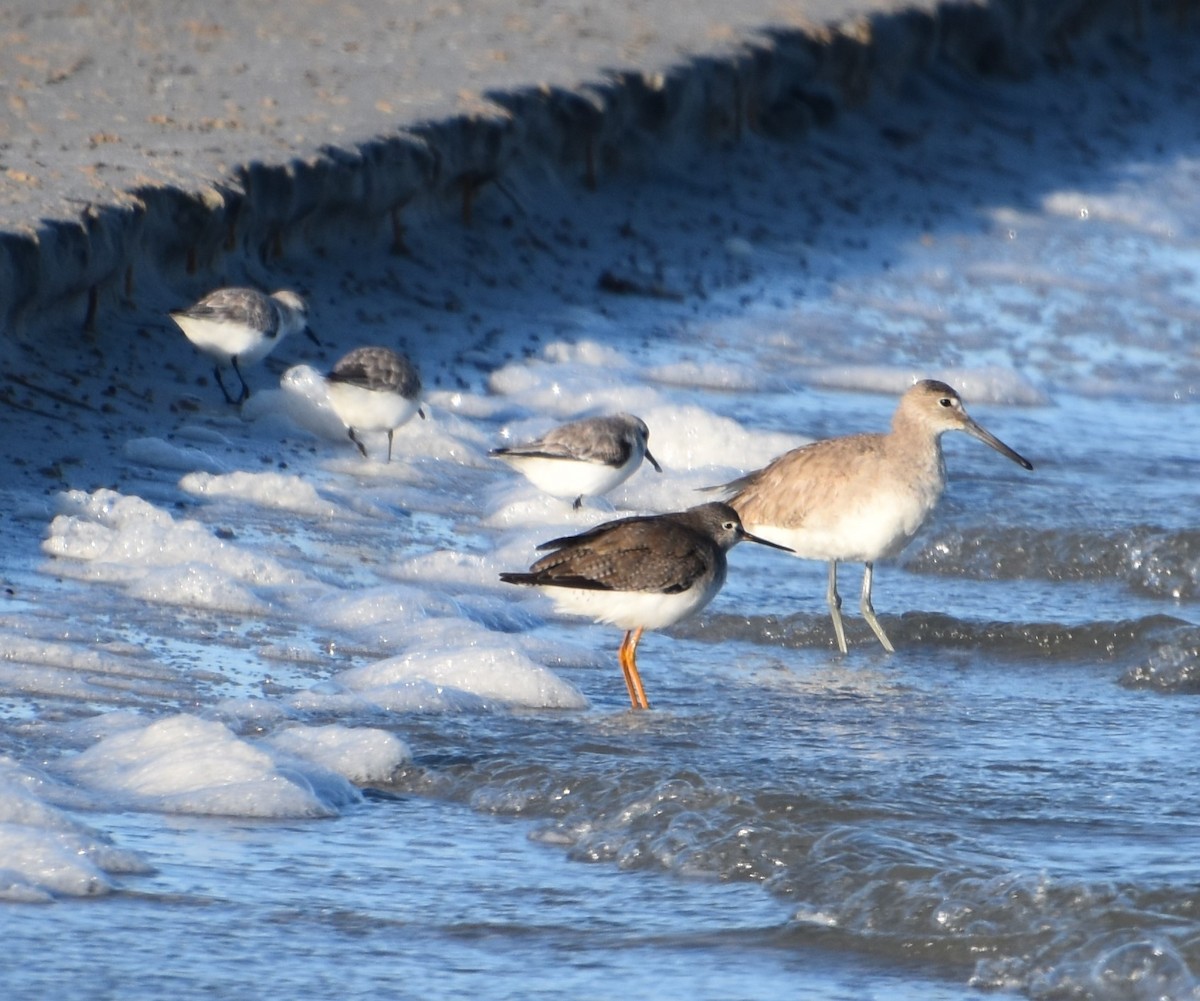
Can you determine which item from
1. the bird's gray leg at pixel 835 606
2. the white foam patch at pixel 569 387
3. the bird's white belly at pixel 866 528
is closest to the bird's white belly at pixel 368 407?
the white foam patch at pixel 569 387

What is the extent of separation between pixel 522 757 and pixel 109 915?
1.48 m

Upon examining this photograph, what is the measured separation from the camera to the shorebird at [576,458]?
865cm

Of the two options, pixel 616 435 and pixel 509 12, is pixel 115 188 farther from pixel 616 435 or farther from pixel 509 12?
pixel 509 12

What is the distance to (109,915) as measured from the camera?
4719mm

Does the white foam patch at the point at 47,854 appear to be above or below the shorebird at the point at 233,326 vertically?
below

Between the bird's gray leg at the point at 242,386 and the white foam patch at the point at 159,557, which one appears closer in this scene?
the white foam patch at the point at 159,557

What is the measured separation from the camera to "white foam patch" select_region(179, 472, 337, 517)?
826 centimetres

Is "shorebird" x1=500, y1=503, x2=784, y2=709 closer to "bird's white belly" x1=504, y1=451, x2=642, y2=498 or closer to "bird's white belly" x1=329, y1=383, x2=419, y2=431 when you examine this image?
"bird's white belly" x1=504, y1=451, x2=642, y2=498

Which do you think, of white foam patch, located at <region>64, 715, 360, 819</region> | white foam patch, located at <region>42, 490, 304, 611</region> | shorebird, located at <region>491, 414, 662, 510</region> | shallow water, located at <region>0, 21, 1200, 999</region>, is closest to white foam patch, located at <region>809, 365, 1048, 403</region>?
shallow water, located at <region>0, 21, 1200, 999</region>

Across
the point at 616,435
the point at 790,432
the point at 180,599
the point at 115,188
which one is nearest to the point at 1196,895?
the point at 180,599

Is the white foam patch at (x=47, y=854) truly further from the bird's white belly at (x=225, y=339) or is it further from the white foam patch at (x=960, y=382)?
the white foam patch at (x=960, y=382)

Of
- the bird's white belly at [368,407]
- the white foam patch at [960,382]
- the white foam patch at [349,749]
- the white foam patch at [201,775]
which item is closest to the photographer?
the white foam patch at [201,775]

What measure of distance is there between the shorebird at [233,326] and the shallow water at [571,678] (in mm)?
225

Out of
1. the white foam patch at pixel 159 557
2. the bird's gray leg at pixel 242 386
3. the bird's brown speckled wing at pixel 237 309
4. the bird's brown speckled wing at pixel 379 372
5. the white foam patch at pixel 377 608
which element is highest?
the bird's brown speckled wing at pixel 237 309
